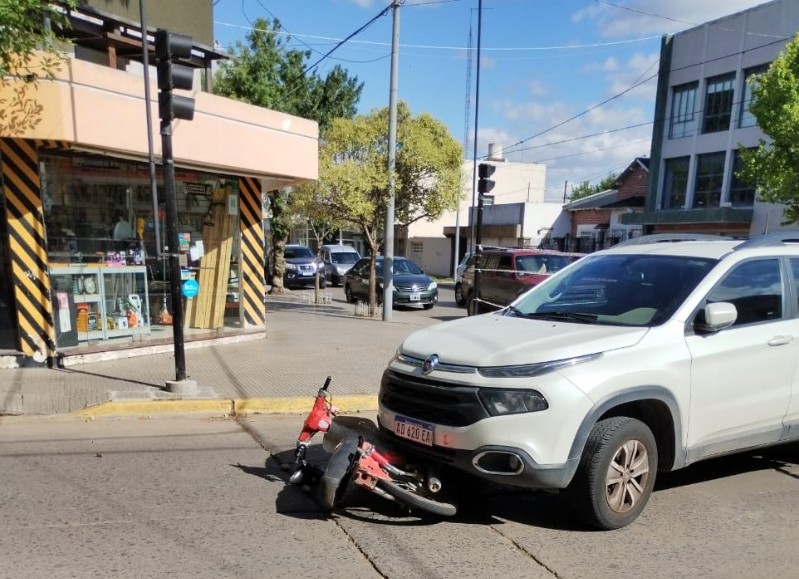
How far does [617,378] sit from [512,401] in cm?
69

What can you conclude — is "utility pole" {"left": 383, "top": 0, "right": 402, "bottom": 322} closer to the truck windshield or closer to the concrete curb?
the concrete curb

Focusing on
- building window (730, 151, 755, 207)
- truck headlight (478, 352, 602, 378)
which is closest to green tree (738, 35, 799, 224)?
building window (730, 151, 755, 207)

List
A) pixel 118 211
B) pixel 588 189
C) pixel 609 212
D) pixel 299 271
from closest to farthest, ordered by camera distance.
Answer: pixel 118 211 → pixel 299 271 → pixel 609 212 → pixel 588 189

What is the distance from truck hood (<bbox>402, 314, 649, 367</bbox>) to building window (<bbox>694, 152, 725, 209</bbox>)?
24.7 m

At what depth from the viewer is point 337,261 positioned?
2750 cm

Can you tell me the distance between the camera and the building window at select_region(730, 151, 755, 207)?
23891 mm

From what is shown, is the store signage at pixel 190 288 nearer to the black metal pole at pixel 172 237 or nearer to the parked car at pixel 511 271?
the black metal pole at pixel 172 237

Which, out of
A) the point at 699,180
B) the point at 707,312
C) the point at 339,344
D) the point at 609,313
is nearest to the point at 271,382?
the point at 339,344

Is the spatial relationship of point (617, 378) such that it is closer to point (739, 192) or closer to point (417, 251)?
point (739, 192)

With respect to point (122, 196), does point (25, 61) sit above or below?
above

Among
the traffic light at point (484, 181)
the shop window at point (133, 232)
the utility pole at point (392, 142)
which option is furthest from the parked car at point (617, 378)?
the utility pole at point (392, 142)

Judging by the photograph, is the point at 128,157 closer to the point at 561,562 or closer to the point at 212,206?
the point at 212,206

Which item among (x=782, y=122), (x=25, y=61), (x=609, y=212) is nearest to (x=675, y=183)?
(x=609, y=212)

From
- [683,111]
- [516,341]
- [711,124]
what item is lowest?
[516,341]
